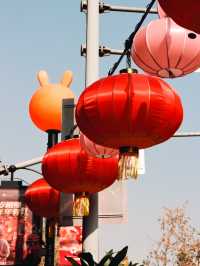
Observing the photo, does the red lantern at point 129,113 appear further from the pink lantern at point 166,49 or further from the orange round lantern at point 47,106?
the orange round lantern at point 47,106

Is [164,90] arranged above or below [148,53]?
below

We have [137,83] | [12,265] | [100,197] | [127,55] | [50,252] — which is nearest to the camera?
[137,83]

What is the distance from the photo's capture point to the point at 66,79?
11.2 m

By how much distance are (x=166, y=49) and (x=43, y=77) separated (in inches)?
210

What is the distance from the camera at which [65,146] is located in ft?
25.5

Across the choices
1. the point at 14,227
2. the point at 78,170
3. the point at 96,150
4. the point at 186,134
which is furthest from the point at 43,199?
the point at 14,227

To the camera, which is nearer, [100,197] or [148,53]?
[148,53]

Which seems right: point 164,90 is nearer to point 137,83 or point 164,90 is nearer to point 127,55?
point 137,83

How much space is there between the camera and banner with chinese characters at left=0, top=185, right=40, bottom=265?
2598 centimetres

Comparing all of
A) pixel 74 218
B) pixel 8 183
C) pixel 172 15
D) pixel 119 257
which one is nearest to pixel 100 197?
pixel 74 218

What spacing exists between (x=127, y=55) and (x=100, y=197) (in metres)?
2.14

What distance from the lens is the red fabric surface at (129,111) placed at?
18.3 ft

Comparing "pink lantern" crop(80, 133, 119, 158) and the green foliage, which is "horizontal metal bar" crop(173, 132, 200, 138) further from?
the green foliage

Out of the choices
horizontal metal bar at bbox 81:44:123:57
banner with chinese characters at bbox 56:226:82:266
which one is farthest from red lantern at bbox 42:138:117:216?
banner with chinese characters at bbox 56:226:82:266
